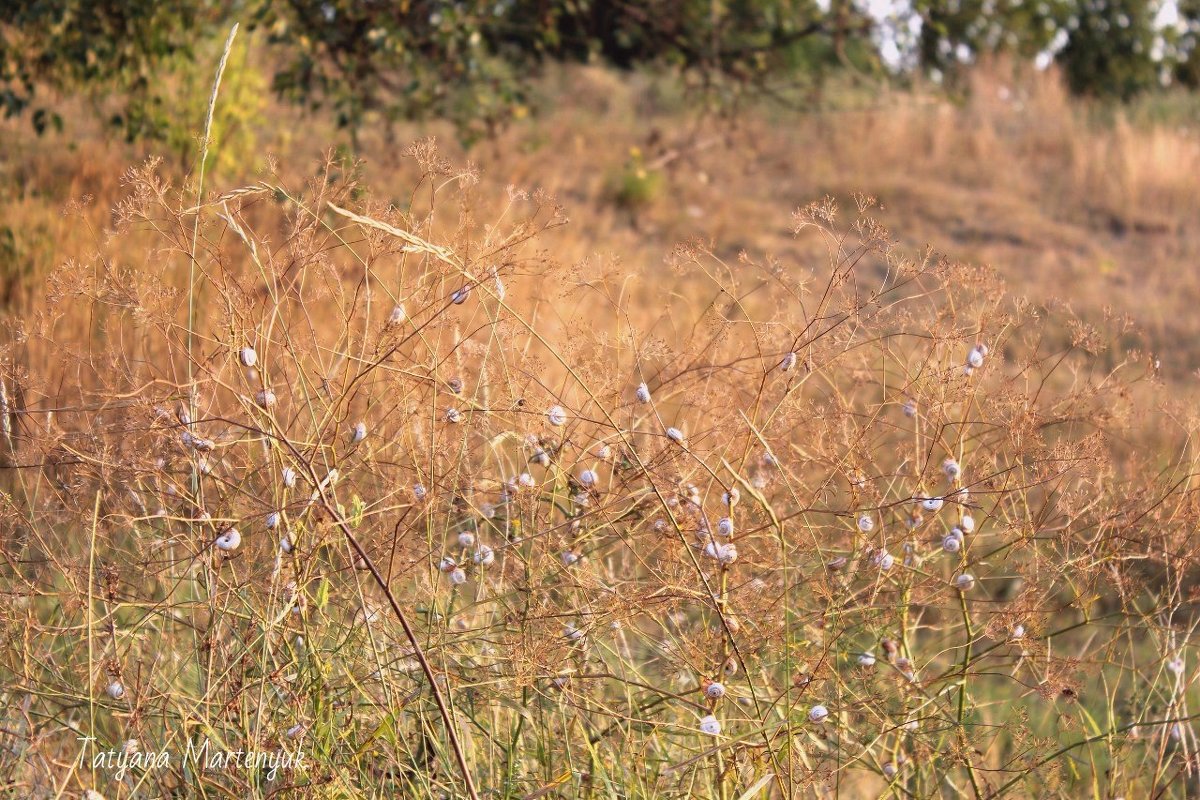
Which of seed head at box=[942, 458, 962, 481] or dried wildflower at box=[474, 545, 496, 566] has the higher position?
dried wildflower at box=[474, 545, 496, 566]

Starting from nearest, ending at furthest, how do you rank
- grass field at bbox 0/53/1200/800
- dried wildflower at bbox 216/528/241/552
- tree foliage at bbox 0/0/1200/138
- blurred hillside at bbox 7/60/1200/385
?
dried wildflower at bbox 216/528/241/552 < grass field at bbox 0/53/1200/800 < tree foliage at bbox 0/0/1200/138 < blurred hillside at bbox 7/60/1200/385

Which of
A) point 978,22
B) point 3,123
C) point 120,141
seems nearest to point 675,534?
point 120,141

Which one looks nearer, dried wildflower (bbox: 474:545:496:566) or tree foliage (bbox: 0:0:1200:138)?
dried wildflower (bbox: 474:545:496:566)

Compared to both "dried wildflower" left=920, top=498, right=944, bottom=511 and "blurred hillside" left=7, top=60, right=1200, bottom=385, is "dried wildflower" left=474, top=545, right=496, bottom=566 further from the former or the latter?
"blurred hillside" left=7, top=60, right=1200, bottom=385

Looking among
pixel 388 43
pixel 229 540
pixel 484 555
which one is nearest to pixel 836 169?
pixel 388 43

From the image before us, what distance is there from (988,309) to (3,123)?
585 cm

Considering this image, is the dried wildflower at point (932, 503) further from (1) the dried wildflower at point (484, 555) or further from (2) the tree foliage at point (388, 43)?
(2) the tree foliage at point (388, 43)

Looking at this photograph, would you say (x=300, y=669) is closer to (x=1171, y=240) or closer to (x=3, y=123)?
(x=3, y=123)

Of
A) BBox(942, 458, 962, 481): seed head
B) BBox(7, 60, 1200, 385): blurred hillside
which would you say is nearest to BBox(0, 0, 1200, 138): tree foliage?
BBox(7, 60, 1200, 385): blurred hillside

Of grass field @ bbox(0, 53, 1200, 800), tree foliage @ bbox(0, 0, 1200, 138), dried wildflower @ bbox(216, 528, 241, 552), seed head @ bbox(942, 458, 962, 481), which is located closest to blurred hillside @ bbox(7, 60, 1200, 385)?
tree foliage @ bbox(0, 0, 1200, 138)

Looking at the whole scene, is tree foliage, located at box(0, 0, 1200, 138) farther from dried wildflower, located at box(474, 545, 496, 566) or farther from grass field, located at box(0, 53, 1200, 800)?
dried wildflower, located at box(474, 545, 496, 566)

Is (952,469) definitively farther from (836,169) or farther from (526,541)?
(836,169)

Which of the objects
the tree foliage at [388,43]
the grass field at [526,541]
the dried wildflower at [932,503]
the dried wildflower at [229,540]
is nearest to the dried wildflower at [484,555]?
the grass field at [526,541]

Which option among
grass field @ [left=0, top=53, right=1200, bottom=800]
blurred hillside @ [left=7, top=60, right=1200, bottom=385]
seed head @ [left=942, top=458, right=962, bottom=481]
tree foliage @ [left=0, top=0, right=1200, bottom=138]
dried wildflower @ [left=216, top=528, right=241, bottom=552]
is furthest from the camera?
blurred hillside @ [left=7, top=60, right=1200, bottom=385]
